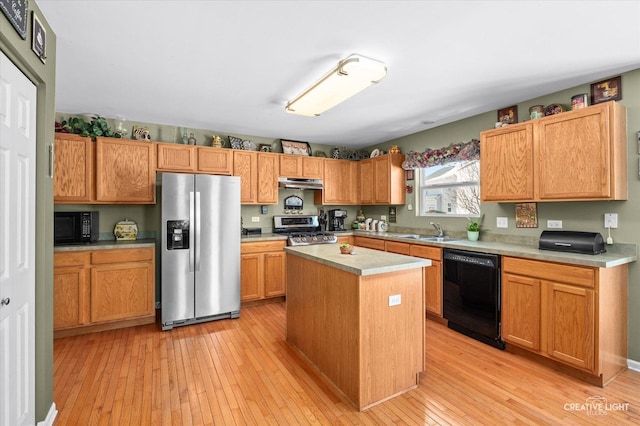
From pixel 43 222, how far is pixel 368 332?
2103mm

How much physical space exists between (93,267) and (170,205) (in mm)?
999

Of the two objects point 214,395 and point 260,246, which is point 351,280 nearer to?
point 214,395

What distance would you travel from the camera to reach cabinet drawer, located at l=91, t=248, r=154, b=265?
10.7 ft

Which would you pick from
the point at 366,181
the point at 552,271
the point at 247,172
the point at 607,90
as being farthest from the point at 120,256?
the point at 607,90

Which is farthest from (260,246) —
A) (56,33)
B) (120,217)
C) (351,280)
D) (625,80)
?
(625,80)

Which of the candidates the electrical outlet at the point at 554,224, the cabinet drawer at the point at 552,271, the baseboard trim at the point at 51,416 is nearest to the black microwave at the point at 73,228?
the baseboard trim at the point at 51,416

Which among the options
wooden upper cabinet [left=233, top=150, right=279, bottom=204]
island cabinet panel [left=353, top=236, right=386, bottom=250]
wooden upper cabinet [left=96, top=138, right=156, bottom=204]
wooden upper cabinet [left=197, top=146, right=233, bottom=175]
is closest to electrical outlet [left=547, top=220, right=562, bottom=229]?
island cabinet panel [left=353, top=236, right=386, bottom=250]

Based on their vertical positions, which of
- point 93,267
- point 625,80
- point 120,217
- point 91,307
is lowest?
point 91,307

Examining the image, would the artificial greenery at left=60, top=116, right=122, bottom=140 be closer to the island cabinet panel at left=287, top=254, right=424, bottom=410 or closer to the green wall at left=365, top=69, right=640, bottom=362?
the island cabinet panel at left=287, top=254, right=424, bottom=410

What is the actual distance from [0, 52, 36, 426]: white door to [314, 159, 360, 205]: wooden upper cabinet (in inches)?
150

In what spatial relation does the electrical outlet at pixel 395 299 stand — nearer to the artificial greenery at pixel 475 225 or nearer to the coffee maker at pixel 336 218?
the artificial greenery at pixel 475 225

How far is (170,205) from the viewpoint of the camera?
3.43 metres

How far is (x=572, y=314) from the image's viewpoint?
7.89 ft

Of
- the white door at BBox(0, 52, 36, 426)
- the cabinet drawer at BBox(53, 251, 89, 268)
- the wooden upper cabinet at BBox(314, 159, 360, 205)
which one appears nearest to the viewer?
the white door at BBox(0, 52, 36, 426)
